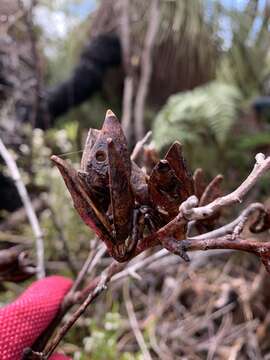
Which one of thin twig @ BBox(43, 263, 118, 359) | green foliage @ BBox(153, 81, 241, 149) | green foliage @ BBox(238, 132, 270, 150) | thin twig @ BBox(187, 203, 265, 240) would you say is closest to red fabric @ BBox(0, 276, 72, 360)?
thin twig @ BBox(43, 263, 118, 359)

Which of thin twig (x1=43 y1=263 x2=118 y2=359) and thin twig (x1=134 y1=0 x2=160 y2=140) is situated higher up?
thin twig (x1=134 y1=0 x2=160 y2=140)

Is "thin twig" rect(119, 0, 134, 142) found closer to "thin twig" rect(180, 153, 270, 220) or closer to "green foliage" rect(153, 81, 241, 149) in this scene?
"green foliage" rect(153, 81, 241, 149)

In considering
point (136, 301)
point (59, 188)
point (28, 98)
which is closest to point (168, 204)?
point (136, 301)

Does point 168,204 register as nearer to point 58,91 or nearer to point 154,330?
point 154,330

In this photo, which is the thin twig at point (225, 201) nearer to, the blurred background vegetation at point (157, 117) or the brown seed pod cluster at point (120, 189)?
the brown seed pod cluster at point (120, 189)

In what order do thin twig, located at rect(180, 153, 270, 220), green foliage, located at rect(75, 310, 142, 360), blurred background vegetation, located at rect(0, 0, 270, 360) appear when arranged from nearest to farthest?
thin twig, located at rect(180, 153, 270, 220), green foliage, located at rect(75, 310, 142, 360), blurred background vegetation, located at rect(0, 0, 270, 360)

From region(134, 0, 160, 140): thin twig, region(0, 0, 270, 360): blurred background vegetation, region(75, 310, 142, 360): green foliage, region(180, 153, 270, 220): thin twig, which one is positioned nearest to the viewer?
region(180, 153, 270, 220): thin twig

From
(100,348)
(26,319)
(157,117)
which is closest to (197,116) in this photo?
(157,117)
